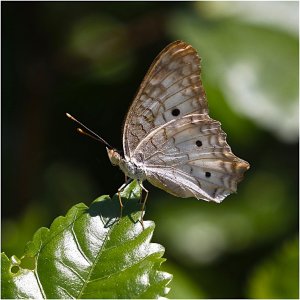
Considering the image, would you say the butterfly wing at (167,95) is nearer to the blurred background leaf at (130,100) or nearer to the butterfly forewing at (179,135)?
the butterfly forewing at (179,135)

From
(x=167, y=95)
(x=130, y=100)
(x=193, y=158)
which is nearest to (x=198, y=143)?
(x=193, y=158)

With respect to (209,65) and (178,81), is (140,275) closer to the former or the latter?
(178,81)

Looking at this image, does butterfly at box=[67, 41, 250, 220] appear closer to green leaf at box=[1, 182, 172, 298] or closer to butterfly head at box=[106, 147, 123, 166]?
butterfly head at box=[106, 147, 123, 166]

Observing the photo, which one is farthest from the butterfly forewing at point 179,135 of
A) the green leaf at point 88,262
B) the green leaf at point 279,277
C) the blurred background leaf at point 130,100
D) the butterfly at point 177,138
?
the blurred background leaf at point 130,100

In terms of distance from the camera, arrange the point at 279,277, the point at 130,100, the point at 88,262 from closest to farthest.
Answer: the point at 88,262 < the point at 279,277 < the point at 130,100

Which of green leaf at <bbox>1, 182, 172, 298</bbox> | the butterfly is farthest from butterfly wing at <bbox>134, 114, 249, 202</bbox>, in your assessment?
green leaf at <bbox>1, 182, 172, 298</bbox>

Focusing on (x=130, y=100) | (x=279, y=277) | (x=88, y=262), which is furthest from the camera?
(x=130, y=100)

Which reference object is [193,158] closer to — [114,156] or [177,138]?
[177,138]
